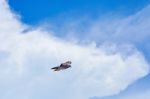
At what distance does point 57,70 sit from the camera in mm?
175125

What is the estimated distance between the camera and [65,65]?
6983 inches

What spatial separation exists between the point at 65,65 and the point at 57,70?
13.4ft
